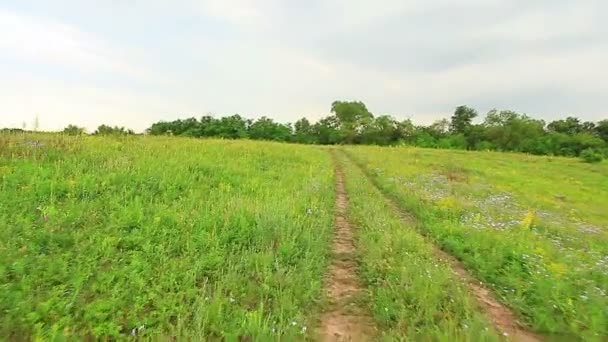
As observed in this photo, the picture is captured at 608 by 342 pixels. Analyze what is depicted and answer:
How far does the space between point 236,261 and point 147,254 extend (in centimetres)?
142

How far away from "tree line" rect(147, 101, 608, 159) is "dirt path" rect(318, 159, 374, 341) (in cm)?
6743

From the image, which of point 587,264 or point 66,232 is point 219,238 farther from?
point 587,264

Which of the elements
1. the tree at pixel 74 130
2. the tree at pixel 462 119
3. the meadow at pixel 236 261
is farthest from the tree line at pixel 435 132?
the meadow at pixel 236 261

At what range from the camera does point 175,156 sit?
1345cm

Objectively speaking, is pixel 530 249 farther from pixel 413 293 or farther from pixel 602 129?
pixel 602 129

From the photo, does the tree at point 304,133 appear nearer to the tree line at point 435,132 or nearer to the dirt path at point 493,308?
the tree line at point 435,132

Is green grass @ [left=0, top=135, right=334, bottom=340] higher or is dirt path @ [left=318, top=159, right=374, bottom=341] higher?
green grass @ [left=0, top=135, right=334, bottom=340]

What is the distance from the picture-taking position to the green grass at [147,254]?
12.9 ft

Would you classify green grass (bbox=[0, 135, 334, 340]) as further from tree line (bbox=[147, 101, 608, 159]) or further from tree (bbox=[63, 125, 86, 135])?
tree line (bbox=[147, 101, 608, 159])

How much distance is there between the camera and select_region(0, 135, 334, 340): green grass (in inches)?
155

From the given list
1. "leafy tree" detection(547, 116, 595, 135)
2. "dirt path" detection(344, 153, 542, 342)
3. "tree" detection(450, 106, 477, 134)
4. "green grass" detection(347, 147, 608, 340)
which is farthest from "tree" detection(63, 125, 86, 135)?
"leafy tree" detection(547, 116, 595, 135)

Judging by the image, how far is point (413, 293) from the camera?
190 inches

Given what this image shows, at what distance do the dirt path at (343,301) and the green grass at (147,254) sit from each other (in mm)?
235

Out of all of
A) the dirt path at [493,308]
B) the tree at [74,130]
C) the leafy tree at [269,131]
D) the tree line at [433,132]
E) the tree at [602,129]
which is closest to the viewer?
the dirt path at [493,308]
